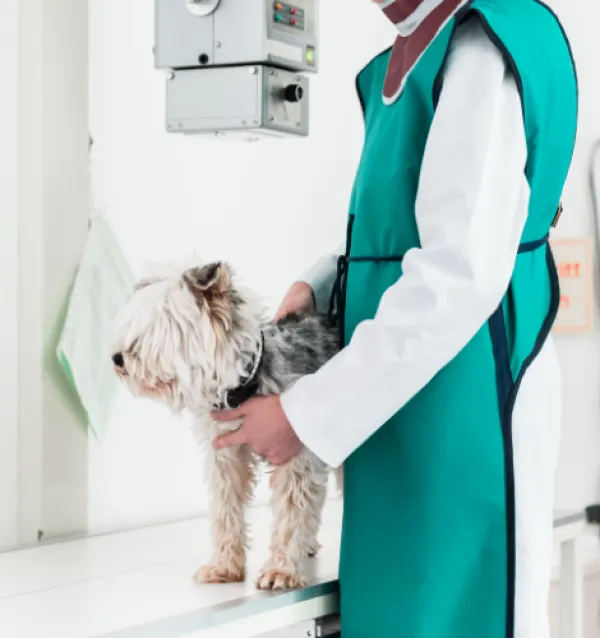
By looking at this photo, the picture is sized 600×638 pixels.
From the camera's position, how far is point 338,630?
1.54 metres

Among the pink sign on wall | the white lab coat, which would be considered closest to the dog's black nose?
the white lab coat

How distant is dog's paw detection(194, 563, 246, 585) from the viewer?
1541 mm

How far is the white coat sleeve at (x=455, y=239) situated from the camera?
1.18m

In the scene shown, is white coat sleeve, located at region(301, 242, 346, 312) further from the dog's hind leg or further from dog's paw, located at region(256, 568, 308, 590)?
dog's paw, located at region(256, 568, 308, 590)

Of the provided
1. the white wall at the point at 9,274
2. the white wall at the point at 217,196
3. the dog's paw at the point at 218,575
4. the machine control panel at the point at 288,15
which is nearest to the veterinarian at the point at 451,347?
the dog's paw at the point at 218,575

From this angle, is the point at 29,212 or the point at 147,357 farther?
the point at 29,212

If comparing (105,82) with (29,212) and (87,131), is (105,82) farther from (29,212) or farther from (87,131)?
(29,212)

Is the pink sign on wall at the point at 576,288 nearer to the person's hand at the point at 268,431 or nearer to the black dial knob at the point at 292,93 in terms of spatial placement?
the black dial knob at the point at 292,93

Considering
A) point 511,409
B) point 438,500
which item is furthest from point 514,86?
point 438,500

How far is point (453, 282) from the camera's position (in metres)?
1.19

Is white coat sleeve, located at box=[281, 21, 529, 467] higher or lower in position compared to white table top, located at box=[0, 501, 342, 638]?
higher

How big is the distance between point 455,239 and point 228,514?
2.06ft

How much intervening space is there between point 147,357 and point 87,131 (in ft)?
2.88

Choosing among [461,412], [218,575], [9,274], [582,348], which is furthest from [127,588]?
[582,348]
